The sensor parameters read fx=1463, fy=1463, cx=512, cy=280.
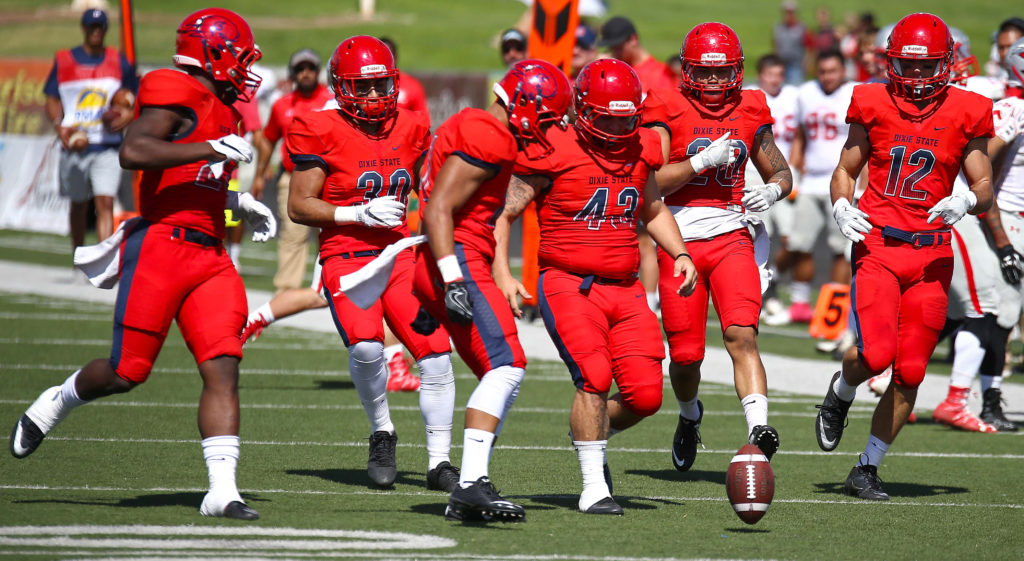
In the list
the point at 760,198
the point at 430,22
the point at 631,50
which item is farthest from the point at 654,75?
the point at 430,22

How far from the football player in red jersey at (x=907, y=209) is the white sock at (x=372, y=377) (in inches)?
85.5

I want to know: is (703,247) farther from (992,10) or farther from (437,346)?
(992,10)

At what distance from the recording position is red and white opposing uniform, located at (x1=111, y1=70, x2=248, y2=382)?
577 centimetres

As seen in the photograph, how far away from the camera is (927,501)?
656 cm

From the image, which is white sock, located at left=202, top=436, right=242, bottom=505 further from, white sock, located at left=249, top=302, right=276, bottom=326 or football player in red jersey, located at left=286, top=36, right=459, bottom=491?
white sock, located at left=249, top=302, right=276, bottom=326

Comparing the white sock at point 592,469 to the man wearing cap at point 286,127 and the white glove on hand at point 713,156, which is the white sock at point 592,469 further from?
the man wearing cap at point 286,127

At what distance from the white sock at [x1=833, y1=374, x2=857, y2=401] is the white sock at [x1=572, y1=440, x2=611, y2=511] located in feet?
4.99

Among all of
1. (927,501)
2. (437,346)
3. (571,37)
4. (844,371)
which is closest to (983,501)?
(927,501)

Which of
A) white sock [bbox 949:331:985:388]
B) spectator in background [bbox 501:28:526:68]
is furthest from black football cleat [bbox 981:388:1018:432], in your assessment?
spectator in background [bbox 501:28:526:68]

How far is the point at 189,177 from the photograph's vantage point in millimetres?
5910

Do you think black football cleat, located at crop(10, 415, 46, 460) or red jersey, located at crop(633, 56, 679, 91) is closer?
black football cleat, located at crop(10, 415, 46, 460)

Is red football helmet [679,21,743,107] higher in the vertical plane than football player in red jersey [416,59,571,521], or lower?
higher

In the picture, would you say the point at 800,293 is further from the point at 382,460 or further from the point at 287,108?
the point at 382,460

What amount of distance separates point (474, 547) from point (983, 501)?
8.57 feet
